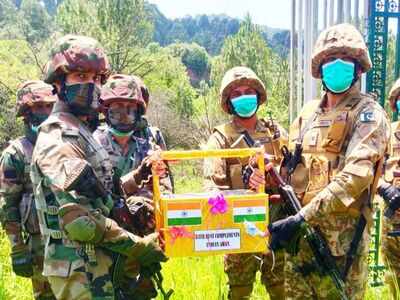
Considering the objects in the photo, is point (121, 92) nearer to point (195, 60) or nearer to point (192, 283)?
point (192, 283)

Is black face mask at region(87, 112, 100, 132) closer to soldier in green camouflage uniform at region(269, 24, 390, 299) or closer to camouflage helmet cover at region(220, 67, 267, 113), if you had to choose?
soldier in green camouflage uniform at region(269, 24, 390, 299)

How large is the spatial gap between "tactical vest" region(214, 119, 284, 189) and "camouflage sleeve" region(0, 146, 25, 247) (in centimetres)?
158

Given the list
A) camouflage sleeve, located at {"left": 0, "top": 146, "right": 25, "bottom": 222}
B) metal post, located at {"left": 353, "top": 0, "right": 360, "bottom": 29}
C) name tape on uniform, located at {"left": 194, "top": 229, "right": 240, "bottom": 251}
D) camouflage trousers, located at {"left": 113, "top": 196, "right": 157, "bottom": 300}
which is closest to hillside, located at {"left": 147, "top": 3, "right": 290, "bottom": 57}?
metal post, located at {"left": 353, "top": 0, "right": 360, "bottom": 29}

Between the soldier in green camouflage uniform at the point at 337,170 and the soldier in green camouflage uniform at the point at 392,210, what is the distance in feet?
3.45

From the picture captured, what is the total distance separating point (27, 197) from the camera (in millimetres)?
4078

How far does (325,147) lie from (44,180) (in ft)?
5.85

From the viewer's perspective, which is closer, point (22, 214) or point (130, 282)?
point (130, 282)

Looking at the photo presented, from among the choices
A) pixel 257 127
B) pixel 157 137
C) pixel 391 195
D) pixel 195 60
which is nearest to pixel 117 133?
pixel 157 137

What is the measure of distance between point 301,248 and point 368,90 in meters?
3.32

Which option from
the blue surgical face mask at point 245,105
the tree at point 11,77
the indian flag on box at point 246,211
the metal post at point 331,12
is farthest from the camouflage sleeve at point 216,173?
the tree at point 11,77

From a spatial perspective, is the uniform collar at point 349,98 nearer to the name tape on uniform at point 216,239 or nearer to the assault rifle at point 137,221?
the name tape on uniform at point 216,239

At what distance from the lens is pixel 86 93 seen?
2.80 meters

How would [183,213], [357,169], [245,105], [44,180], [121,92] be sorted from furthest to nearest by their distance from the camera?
[245,105] < [121,92] < [357,169] < [183,213] < [44,180]

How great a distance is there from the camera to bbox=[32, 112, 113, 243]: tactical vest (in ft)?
8.87
